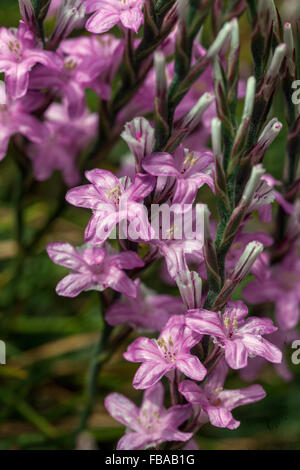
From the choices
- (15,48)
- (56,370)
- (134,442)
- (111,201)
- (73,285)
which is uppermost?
(15,48)

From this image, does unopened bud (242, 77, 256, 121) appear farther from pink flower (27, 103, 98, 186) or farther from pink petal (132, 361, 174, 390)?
pink flower (27, 103, 98, 186)

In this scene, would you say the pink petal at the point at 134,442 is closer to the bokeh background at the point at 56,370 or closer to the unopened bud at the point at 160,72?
the bokeh background at the point at 56,370

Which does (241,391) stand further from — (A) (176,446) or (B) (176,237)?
(B) (176,237)

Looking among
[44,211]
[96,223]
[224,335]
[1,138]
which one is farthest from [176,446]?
[44,211]

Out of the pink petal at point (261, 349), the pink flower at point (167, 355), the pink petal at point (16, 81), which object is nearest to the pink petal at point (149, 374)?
the pink flower at point (167, 355)

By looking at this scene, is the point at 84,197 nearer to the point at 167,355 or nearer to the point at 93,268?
the point at 93,268

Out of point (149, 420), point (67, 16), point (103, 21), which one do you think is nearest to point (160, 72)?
point (103, 21)

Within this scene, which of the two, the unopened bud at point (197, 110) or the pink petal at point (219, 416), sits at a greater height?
the unopened bud at point (197, 110)
